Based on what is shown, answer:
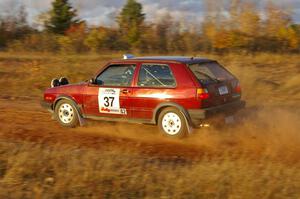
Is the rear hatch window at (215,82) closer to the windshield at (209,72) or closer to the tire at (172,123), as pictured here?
the windshield at (209,72)

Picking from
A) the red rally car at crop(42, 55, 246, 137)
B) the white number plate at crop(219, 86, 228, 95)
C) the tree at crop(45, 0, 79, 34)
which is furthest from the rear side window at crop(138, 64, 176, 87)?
the tree at crop(45, 0, 79, 34)

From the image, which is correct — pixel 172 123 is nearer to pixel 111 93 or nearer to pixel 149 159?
pixel 111 93

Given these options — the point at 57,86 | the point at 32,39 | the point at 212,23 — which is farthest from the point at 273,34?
the point at 57,86

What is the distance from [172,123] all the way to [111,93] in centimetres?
141

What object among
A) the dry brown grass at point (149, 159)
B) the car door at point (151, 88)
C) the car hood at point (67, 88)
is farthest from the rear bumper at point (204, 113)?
the car hood at point (67, 88)

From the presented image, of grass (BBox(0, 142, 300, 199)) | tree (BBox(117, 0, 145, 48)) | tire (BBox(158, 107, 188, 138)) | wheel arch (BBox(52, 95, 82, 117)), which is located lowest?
grass (BBox(0, 142, 300, 199))

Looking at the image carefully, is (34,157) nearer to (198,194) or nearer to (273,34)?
(198,194)

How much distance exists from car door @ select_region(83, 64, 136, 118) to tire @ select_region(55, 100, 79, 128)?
1.27ft

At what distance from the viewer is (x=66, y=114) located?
10422 mm

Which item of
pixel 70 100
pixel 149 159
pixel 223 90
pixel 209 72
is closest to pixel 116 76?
pixel 70 100

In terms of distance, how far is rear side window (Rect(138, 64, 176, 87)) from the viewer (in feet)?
29.6

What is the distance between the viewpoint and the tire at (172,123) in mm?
8906

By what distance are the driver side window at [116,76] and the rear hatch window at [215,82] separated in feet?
4.22

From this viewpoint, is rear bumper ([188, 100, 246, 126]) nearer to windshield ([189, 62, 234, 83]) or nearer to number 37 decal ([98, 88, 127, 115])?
windshield ([189, 62, 234, 83])
